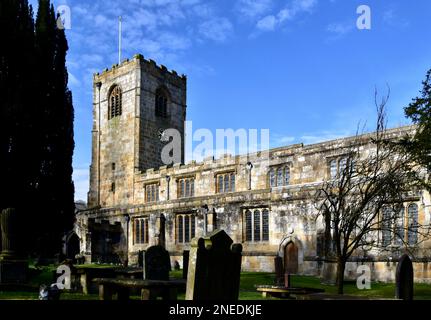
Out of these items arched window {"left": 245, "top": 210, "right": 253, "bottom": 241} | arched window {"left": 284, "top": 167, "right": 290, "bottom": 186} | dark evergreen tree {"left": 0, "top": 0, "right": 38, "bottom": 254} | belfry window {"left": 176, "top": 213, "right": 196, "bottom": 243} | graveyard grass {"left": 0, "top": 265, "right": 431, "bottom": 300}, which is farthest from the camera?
belfry window {"left": 176, "top": 213, "right": 196, "bottom": 243}

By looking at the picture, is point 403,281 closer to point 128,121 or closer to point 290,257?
point 290,257

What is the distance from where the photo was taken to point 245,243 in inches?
1117

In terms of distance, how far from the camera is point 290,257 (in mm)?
25250

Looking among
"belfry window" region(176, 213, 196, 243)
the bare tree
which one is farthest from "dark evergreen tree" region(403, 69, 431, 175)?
"belfry window" region(176, 213, 196, 243)

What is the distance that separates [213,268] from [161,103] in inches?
1486

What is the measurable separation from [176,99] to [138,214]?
1535 cm

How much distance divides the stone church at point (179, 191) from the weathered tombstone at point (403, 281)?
11.2 metres

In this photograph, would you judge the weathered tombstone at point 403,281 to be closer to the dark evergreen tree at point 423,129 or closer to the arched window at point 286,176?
the dark evergreen tree at point 423,129

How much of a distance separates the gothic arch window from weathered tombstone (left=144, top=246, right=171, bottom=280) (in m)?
32.0

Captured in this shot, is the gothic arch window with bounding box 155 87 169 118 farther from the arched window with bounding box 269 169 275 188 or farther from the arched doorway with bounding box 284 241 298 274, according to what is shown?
the arched doorway with bounding box 284 241 298 274

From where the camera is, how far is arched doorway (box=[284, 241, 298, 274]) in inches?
981

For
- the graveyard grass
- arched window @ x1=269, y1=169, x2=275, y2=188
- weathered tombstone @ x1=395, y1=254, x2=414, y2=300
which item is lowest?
the graveyard grass

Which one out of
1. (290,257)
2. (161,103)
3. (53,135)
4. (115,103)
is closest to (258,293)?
(290,257)
